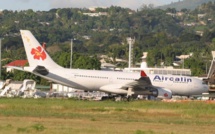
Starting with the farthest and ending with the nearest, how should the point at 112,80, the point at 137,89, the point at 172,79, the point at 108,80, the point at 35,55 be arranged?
1. the point at 172,79
2. the point at 35,55
3. the point at 112,80
4. the point at 108,80
5. the point at 137,89

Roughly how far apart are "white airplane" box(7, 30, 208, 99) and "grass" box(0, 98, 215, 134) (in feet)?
41.9

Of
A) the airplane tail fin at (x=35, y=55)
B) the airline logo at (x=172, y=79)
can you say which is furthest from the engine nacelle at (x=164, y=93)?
the airplane tail fin at (x=35, y=55)

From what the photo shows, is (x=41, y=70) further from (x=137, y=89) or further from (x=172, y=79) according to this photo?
(x=172, y=79)

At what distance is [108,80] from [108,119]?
3192 cm

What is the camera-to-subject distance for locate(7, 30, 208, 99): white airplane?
3002 inches

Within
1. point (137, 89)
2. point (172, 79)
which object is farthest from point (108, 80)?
point (172, 79)

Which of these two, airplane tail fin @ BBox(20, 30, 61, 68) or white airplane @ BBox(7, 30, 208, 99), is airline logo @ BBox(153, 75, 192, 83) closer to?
white airplane @ BBox(7, 30, 208, 99)

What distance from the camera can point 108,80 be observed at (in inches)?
3039

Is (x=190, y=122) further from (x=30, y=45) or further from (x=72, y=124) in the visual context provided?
(x=30, y=45)

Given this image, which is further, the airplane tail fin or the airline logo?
the airline logo

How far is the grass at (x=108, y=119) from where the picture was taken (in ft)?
122

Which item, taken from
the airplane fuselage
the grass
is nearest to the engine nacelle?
the airplane fuselage

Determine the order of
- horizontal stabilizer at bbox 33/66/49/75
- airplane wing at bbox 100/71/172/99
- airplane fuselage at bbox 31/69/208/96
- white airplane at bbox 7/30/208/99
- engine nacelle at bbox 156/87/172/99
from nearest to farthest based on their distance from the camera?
1. horizontal stabilizer at bbox 33/66/49/75
2. airplane wing at bbox 100/71/172/99
3. white airplane at bbox 7/30/208/99
4. airplane fuselage at bbox 31/69/208/96
5. engine nacelle at bbox 156/87/172/99

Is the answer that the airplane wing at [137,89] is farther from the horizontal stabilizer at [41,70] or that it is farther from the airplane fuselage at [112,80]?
the horizontal stabilizer at [41,70]
